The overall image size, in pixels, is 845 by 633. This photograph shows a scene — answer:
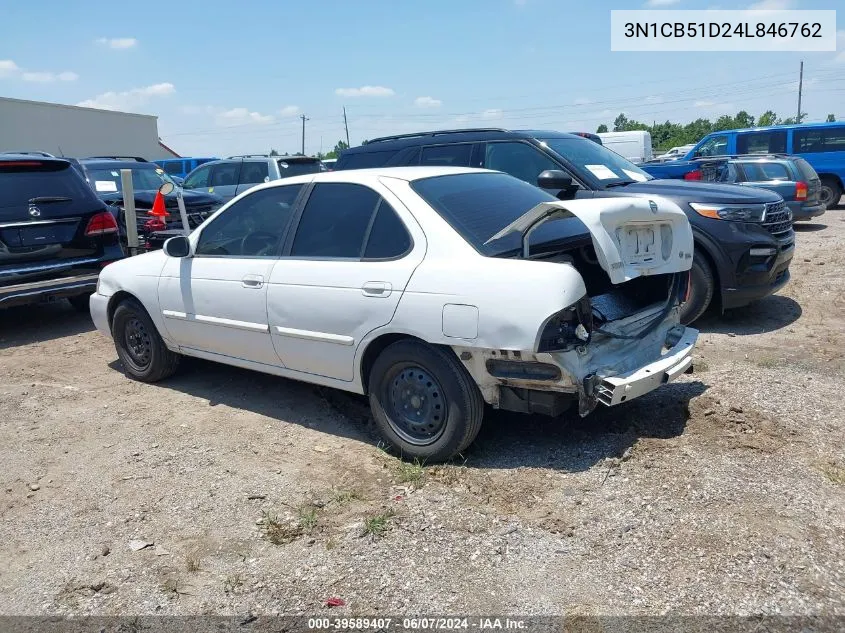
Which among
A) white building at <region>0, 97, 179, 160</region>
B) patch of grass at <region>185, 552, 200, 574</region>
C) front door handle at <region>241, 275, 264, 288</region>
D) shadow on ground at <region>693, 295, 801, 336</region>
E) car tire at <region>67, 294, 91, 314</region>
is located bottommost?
patch of grass at <region>185, 552, 200, 574</region>

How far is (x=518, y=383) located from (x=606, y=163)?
4007 mm

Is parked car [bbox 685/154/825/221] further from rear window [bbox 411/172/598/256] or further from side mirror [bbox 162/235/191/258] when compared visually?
side mirror [bbox 162/235/191/258]

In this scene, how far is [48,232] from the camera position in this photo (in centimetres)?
716

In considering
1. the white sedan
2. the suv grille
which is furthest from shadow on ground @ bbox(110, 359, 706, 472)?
the suv grille

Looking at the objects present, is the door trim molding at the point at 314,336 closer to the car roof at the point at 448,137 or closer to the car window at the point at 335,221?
the car window at the point at 335,221

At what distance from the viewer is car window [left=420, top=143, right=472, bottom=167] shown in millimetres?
6973

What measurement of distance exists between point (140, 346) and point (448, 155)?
3508 millimetres

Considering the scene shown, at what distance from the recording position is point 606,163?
6836 mm

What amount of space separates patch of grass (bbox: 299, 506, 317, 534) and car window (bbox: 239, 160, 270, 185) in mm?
10302

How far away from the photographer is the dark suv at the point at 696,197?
20.0ft

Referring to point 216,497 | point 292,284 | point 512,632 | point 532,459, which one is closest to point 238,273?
point 292,284

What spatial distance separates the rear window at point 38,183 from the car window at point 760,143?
15.6m

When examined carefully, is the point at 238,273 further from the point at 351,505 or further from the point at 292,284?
the point at 351,505

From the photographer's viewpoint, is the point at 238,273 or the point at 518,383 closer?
the point at 518,383
